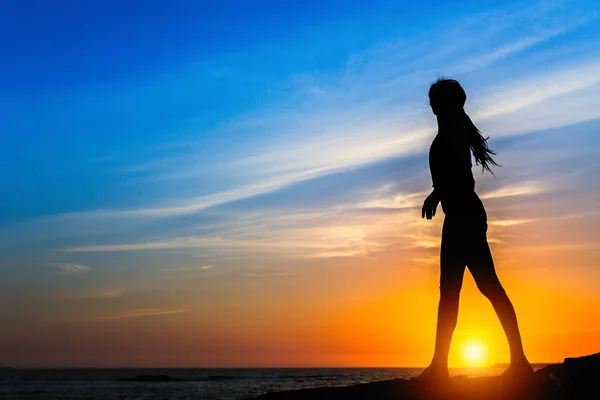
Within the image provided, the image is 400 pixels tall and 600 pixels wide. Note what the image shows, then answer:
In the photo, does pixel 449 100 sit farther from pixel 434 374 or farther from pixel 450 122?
pixel 434 374

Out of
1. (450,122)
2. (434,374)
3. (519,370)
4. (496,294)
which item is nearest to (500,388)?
(519,370)

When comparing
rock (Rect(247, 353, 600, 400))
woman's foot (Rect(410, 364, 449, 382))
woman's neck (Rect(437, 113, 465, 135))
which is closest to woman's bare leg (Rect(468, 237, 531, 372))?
rock (Rect(247, 353, 600, 400))

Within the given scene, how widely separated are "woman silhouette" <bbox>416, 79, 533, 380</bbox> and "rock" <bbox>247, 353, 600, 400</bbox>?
25 cm

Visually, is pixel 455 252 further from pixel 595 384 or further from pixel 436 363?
pixel 595 384

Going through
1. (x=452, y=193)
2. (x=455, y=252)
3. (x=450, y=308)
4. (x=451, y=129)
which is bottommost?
(x=450, y=308)

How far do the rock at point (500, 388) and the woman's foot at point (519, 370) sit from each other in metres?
0.09

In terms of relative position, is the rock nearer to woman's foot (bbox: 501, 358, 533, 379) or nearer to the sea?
woman's foot (bbox: 501, 358, 533, 379)

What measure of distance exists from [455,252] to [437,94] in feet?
5.72

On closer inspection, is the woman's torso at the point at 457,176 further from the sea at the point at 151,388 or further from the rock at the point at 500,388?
the sea at the point at 151,388

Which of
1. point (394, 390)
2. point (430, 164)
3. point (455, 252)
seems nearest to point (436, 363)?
point (394, 390)

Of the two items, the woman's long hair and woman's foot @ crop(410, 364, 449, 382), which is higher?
the woman's long hair

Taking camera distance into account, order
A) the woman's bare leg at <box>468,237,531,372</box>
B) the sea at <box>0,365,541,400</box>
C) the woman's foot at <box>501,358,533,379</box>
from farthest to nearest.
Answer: the sea at <box>0,365,541,400</box>, the woman's bare leg at <box>468,237,531,372</box>, the woman's foot at <box>501,358,533,379</box>

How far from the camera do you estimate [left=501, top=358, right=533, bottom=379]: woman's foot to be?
6.82 metres

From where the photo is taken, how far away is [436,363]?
23.4 feet
